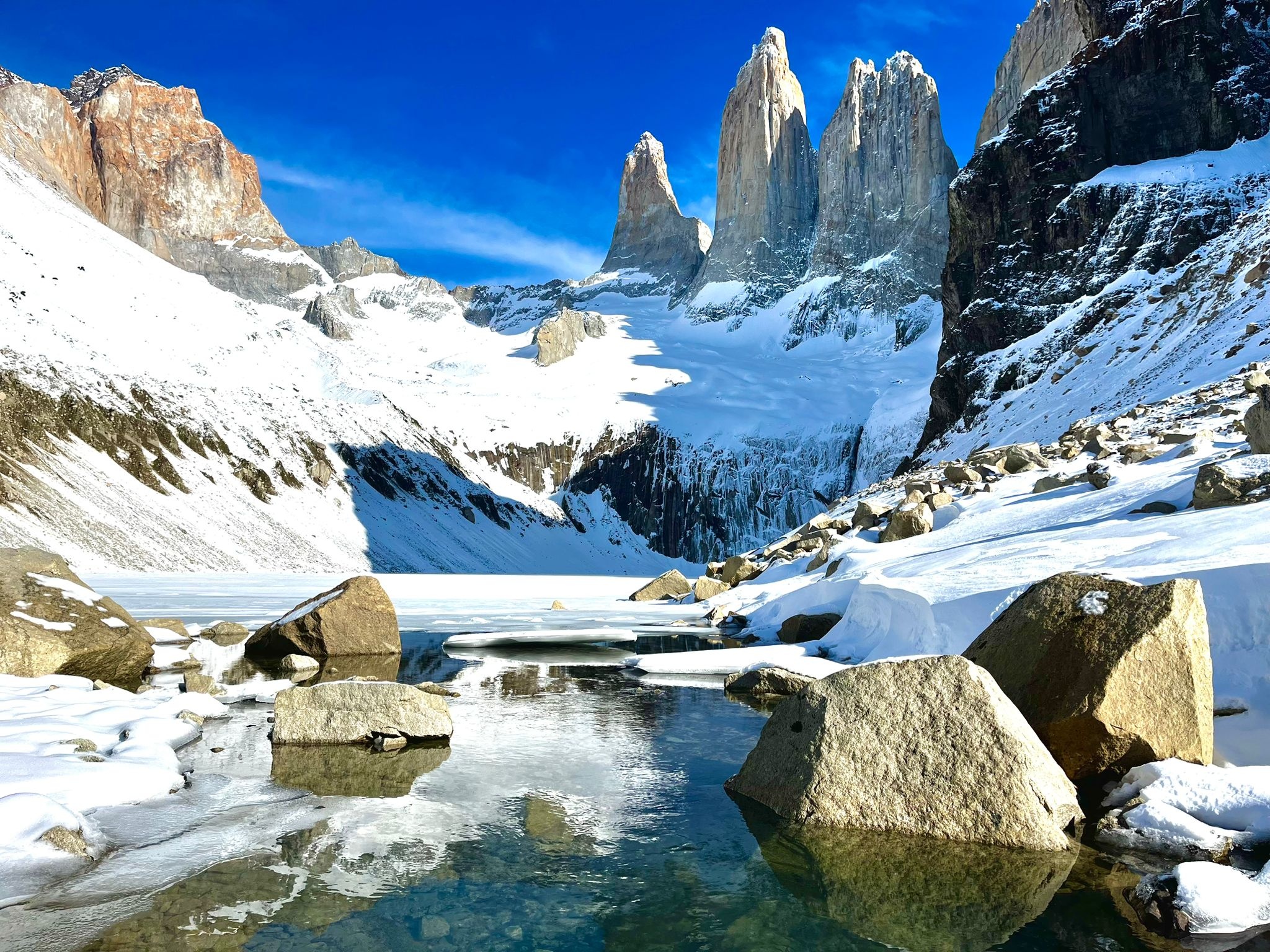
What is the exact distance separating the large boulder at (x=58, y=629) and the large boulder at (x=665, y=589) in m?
28.8

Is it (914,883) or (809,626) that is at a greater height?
(809,626)

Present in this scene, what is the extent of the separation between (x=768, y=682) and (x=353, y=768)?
793cm

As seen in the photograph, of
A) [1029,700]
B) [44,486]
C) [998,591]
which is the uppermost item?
[44,486]

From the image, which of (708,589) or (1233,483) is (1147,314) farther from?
(1233,483)

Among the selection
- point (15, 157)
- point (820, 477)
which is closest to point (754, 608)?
point (820, 477)

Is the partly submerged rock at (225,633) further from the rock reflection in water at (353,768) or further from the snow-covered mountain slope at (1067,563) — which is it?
the rock reflection in water at (353,768)

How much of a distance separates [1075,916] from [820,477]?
176388mm

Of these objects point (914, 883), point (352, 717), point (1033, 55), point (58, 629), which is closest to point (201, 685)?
point (58, 629)

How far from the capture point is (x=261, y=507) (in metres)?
85.4

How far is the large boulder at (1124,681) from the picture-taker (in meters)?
8.61

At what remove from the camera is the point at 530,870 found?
7.54 metres

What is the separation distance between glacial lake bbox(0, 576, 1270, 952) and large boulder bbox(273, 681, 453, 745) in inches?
15.3

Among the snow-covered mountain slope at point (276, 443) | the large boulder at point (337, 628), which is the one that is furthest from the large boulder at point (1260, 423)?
the snow-covered mountain slope at point (276, 443)

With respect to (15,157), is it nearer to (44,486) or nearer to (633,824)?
(44,486)
